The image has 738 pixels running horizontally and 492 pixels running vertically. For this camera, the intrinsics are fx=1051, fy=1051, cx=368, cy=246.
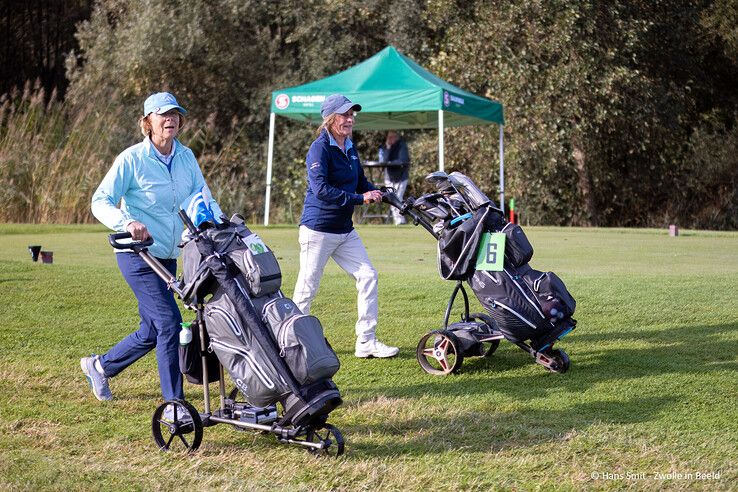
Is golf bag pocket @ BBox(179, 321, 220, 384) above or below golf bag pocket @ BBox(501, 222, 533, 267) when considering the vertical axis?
below

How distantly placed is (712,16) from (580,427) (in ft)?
83.5

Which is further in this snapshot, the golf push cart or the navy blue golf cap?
the navy blue golf cap

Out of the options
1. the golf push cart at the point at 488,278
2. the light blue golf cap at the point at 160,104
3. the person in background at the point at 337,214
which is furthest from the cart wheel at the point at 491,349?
the light blue golf cap at the point at 160,104

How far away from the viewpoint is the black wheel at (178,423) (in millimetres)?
5188

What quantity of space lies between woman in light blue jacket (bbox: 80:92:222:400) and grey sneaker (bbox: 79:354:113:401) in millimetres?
218

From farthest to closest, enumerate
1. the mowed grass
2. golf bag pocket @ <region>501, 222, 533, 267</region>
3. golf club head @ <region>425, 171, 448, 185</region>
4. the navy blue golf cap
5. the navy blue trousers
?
the navy blue golf cap < golf club head @ <region>425, 171, 448, 185</region> < golf bag pocket @ <region>501, 222, 533, 267</region> < the navy blue trousers < the mowed grass

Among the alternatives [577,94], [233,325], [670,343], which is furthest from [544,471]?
[577,94]

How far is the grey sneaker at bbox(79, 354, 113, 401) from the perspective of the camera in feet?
20.9

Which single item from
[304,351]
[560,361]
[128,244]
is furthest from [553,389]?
[128,244]

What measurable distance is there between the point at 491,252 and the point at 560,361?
2.94 feet

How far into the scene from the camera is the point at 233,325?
5066mm

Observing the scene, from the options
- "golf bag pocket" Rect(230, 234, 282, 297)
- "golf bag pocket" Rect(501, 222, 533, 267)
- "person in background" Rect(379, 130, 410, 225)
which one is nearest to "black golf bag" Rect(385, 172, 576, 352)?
"golf bag pocket" Rect(501, 222, 533, 267)

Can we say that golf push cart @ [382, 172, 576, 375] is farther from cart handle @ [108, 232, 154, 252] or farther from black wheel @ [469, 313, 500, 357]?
cart handle @ [108, 232, 154, 252]

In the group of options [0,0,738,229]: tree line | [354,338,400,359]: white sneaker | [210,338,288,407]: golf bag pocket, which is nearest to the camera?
[210,338,288,407]: golf bag pocket
